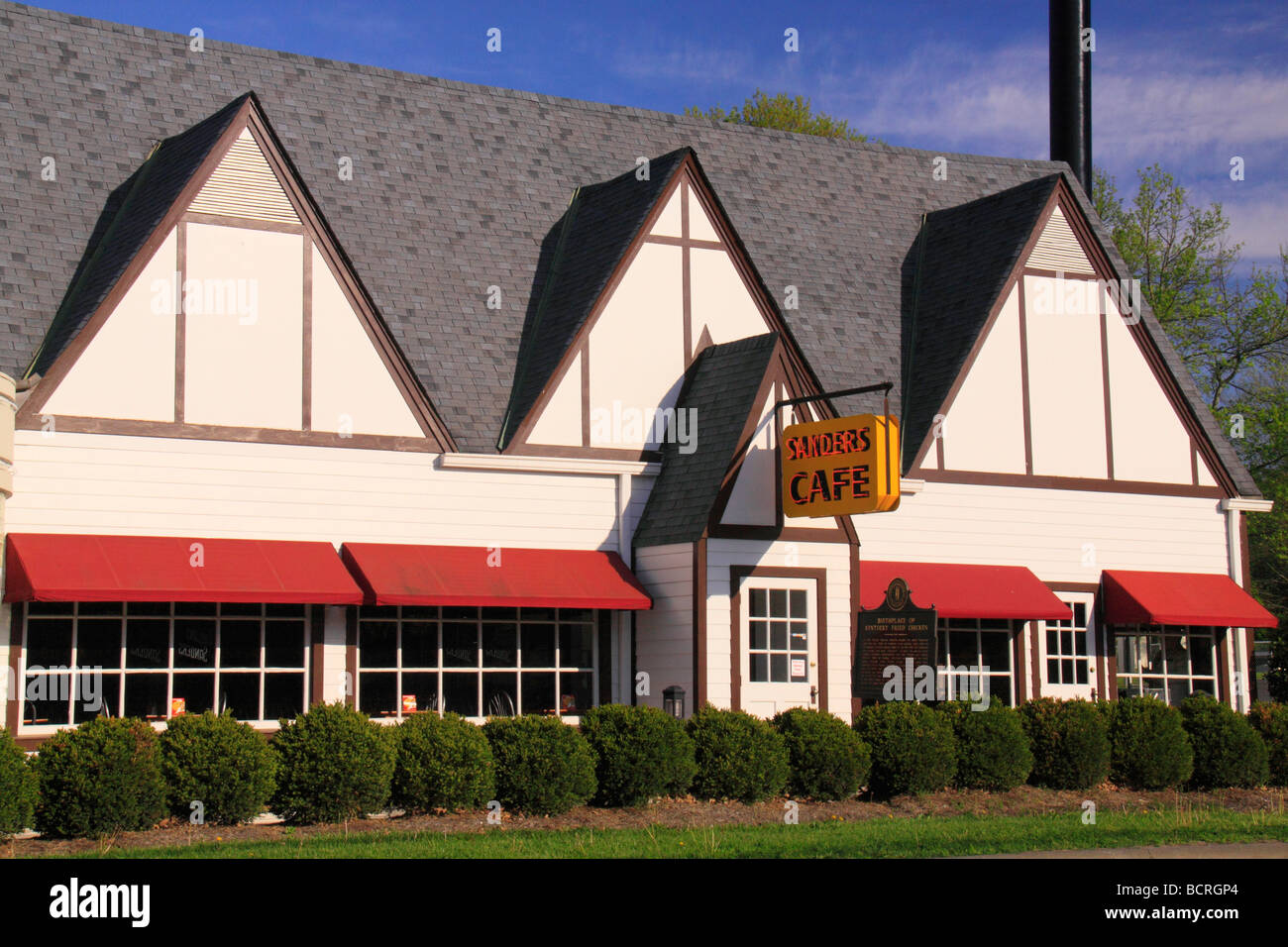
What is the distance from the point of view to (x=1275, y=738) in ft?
73.2

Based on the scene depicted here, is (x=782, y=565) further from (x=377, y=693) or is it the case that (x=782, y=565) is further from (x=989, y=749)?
(x=377, y=693)

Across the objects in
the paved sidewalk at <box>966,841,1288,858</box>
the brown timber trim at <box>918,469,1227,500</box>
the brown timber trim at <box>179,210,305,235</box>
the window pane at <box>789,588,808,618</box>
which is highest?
the brown timber trim at <box>179,210,305,235</box>

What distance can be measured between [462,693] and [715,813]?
18.0 feet

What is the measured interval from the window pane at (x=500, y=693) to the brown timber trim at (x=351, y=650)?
199 cm

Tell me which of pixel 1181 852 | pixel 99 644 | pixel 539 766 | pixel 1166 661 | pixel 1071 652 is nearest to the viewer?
pixel 1181 852

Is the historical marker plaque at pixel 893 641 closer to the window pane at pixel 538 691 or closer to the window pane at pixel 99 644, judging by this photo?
the window pane at pixel 538 691

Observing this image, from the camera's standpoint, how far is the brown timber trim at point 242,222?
20.2 meters

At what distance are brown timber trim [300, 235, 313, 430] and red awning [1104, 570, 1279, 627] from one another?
13.7 meters

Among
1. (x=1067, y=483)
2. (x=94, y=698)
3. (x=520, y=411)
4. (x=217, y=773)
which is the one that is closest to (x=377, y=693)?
(x=94, y=698)

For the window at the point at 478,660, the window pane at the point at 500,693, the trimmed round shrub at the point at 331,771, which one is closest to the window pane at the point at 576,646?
the window at the point at 478,660

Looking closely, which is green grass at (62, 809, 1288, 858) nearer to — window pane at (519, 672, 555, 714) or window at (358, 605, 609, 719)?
window at (358, 605, 609, 719)

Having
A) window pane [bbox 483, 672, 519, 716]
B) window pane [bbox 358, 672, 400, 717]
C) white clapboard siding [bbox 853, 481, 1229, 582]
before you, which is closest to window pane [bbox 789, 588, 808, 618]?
white clapboard siding [bbox 853, 481, 1229, 582]

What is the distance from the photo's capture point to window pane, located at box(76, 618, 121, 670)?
1912 centimetres

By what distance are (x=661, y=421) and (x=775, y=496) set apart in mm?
2346
